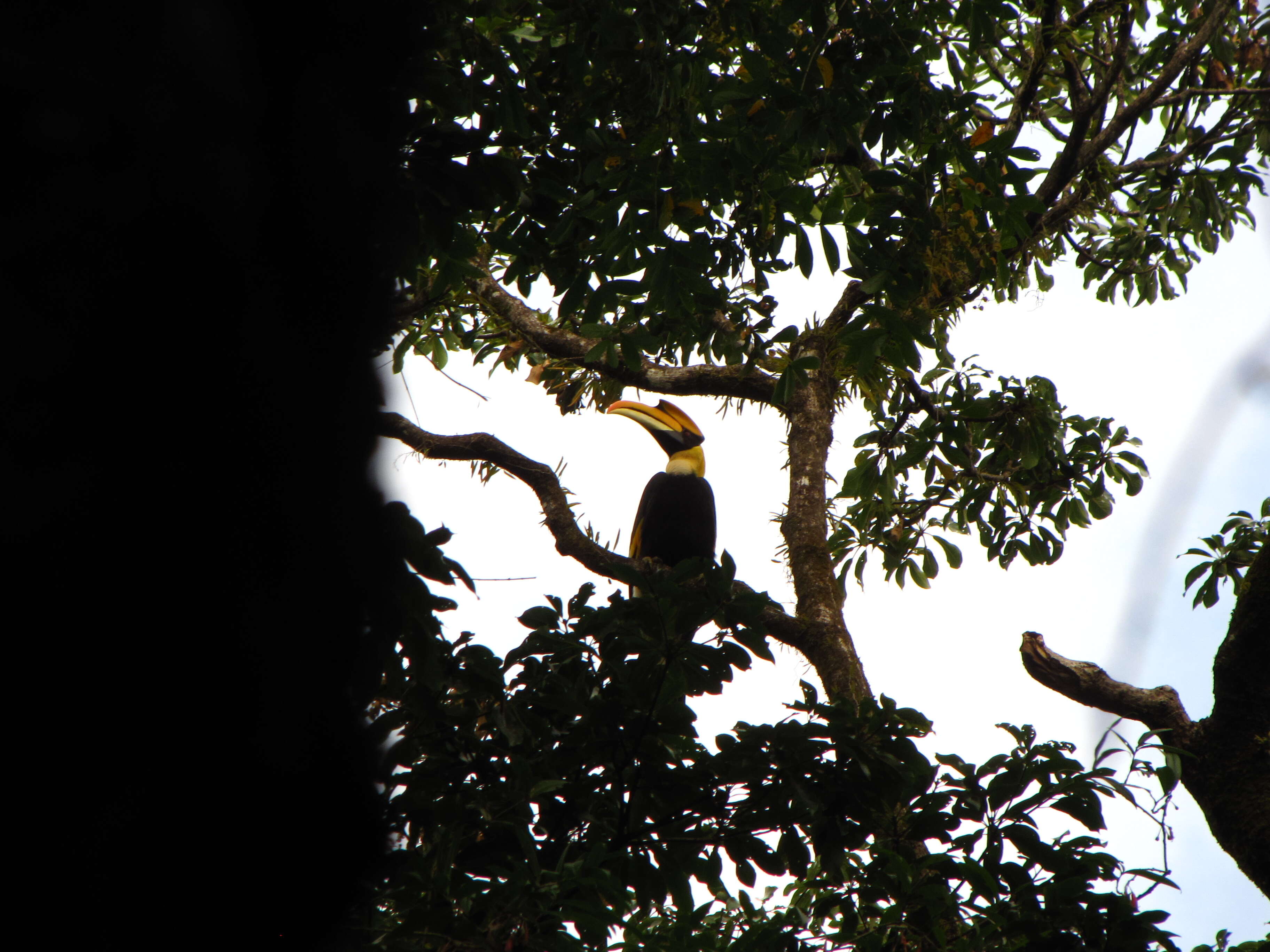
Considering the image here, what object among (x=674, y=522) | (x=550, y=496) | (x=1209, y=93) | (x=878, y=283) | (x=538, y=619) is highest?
(x=674, y=522)

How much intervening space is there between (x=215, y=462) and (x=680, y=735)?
151 cm

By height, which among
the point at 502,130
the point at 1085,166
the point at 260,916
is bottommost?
the point at 260,916

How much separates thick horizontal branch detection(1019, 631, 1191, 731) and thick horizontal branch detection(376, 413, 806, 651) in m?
0.77

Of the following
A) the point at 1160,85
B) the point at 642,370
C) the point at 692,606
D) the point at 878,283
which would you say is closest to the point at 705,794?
the point at 692,606

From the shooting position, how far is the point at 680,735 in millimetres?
1957

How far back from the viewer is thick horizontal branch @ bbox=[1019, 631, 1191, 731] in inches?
118

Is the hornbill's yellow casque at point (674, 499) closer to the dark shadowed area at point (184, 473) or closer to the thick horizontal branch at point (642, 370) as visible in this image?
the thick horizontal branch at point (642, 370)

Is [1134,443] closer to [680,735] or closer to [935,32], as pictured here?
[935,32]

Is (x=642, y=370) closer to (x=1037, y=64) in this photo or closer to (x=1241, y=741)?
(x=1037, y=64)

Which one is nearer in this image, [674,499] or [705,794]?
[705,794]

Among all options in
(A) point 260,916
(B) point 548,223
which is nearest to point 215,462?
(A) point 260,916

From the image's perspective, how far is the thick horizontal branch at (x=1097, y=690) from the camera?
3010 mm

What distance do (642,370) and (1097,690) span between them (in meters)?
2.03

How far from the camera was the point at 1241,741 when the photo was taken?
2775mm
